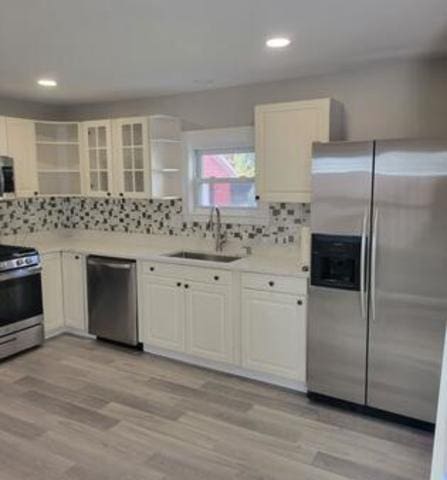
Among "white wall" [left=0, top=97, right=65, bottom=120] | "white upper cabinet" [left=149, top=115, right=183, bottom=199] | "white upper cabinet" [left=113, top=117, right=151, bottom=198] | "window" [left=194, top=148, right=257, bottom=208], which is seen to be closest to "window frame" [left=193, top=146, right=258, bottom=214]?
"window" [left=194, top=148, right=257, bottom=208]

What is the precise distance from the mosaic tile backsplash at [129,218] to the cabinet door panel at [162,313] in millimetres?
691

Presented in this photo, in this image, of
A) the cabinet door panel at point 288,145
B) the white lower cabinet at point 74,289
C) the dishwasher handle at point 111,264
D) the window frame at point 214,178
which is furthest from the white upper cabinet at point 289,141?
the white lower cabinet at point 74,289

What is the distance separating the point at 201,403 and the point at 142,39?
246cm

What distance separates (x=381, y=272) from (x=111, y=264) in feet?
7.98

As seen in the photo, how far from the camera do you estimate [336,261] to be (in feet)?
10.2

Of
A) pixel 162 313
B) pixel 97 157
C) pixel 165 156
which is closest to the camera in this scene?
pixel 162 313

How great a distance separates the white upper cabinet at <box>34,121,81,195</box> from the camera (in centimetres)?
481

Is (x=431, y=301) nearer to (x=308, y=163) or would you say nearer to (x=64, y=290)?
(x=308, y=163)

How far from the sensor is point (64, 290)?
15.3 feet

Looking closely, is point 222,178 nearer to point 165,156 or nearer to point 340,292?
point 165,156

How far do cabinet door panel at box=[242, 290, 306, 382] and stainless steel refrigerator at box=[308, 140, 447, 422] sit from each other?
6.8 inches

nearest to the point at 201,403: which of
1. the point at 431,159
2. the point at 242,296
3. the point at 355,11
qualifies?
the point at 242,296

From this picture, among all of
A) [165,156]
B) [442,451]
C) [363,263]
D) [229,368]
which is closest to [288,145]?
[363,263]

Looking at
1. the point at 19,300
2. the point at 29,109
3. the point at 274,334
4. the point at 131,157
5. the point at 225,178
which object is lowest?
the point at 274,334
